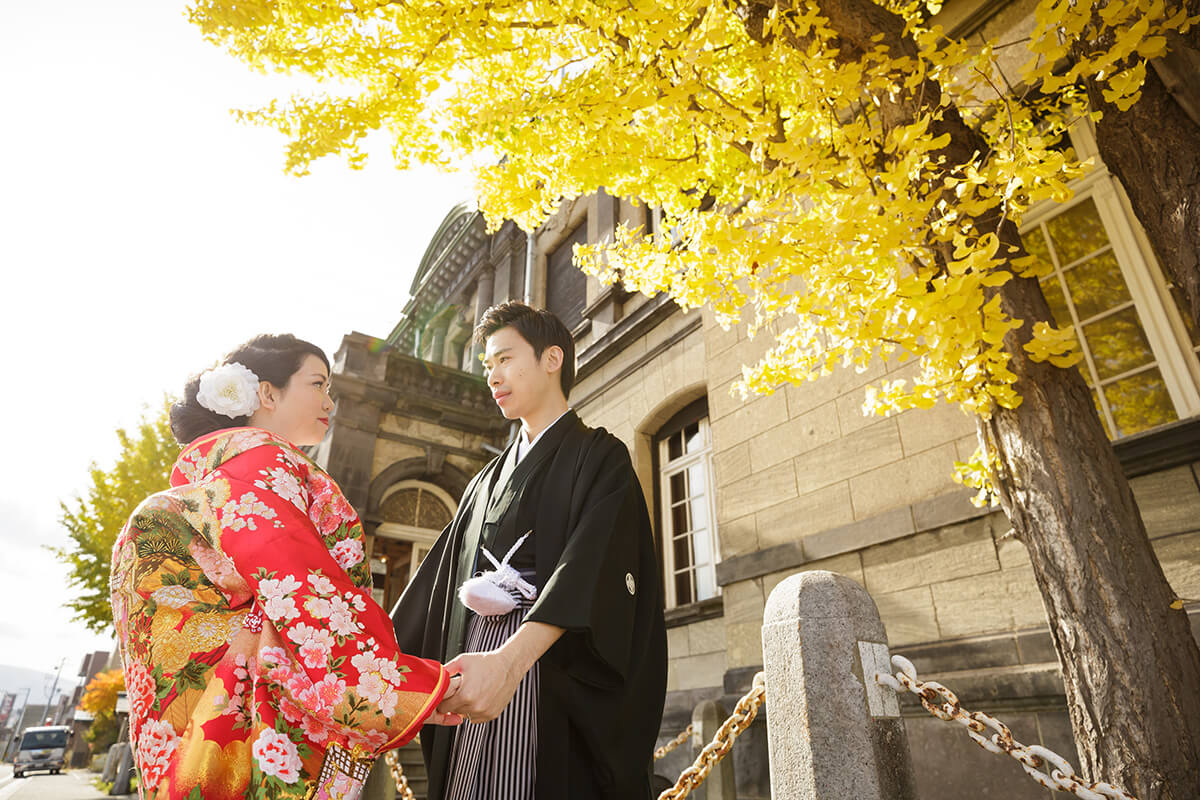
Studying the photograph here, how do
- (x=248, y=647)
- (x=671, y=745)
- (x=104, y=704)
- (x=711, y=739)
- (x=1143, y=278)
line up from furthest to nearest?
(x=104, y=704) → (x=1143, y=278) → (x=711, y=739) → (x=671, y=745) → (x=248, y=647)

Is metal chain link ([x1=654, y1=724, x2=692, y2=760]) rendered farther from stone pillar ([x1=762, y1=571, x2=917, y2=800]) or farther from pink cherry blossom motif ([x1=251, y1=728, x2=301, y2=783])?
pink cherry blossom motif ([x1=251, y1=728, x2=301, y2=783])

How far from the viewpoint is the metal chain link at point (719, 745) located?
2529mm

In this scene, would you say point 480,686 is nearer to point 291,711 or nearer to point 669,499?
point 291,711

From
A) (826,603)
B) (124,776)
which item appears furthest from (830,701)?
(124,776)

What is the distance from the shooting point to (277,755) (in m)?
1.31

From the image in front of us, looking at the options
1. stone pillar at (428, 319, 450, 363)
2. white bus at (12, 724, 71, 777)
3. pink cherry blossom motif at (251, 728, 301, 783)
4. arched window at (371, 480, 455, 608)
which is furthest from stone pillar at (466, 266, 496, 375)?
white bus at (12, 724, 71, 777)

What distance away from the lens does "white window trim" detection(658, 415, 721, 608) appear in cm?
743

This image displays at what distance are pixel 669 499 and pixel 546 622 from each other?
6.63 meters

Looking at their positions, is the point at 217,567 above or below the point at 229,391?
below

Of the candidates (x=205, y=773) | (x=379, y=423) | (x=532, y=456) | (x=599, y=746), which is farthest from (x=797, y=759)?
(x=379, y=423)

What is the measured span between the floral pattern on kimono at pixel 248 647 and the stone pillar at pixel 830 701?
141 centimetres

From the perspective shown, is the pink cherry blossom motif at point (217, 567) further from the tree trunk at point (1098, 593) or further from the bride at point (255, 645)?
the tree trunk at point (1098, 593)

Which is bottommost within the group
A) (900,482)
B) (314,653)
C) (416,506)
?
(314,653)

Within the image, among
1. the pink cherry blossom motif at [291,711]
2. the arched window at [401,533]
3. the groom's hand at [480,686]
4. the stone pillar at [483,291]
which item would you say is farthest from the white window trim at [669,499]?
the stone pillar at [483,291]
